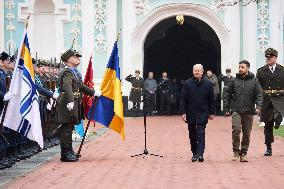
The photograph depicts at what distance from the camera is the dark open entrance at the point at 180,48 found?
105ft

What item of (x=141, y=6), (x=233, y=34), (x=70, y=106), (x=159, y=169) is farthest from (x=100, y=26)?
(x=159, y=169)

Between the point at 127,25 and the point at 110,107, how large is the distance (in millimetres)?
15832

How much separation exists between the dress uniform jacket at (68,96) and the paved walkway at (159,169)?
744 mm

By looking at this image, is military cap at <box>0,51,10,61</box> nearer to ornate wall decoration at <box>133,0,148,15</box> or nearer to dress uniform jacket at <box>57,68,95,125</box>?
dress uniform jacket at <box>57,68,95,125</box>

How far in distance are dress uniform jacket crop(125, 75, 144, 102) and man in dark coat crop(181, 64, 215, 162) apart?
603 inches

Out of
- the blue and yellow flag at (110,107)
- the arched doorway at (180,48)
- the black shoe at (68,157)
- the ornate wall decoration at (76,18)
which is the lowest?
the black shoe at (68,157)

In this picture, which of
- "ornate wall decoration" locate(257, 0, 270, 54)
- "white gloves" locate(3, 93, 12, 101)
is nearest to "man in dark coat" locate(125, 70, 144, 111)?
"ornate wall decoration" locate(257, 0, 270, 54)

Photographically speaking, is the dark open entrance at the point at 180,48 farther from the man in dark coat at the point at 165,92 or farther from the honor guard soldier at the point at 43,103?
the honor guard soldier at the point at 43,103

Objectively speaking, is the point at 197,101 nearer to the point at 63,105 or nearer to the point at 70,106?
the point at 70,106

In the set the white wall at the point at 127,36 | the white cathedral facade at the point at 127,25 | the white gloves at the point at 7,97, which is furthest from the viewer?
the white wall at the point at 127,36

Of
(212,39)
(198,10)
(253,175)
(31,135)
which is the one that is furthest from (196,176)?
(212,39)

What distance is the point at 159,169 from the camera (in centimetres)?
1214

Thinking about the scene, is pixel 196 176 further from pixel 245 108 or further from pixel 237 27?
pixel 237 27

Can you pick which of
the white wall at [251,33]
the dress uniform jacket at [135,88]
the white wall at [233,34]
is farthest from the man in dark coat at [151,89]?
the white wall at [251,33]
